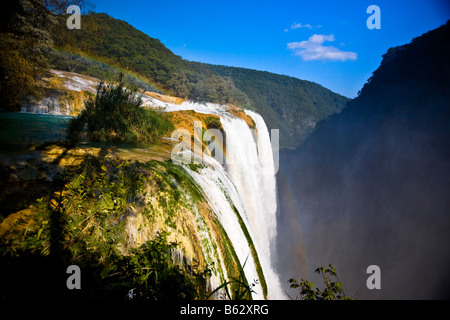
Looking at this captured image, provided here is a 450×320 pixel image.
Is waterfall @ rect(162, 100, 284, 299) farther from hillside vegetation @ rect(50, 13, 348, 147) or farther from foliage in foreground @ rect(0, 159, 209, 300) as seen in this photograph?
hillside vegetation @ rect(50, 13, 348, 147)

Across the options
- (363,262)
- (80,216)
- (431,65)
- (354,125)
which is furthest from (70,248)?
(354,125)

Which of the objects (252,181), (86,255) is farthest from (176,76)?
(86,255)

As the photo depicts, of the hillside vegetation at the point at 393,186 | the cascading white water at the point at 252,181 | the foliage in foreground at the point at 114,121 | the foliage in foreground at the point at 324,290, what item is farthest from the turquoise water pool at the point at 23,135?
the hillside vegetation at the point at 393,186

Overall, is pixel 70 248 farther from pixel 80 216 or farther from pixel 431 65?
pixel 431 65

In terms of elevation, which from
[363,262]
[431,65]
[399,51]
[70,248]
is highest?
[399,51]

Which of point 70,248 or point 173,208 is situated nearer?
point 70,248

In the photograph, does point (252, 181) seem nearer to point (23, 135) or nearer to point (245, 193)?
point (245, 193)

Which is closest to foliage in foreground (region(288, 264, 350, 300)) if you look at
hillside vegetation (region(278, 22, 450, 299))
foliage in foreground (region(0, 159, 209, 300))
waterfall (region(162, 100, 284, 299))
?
waterfall (region(162, 100, 284, 299))
